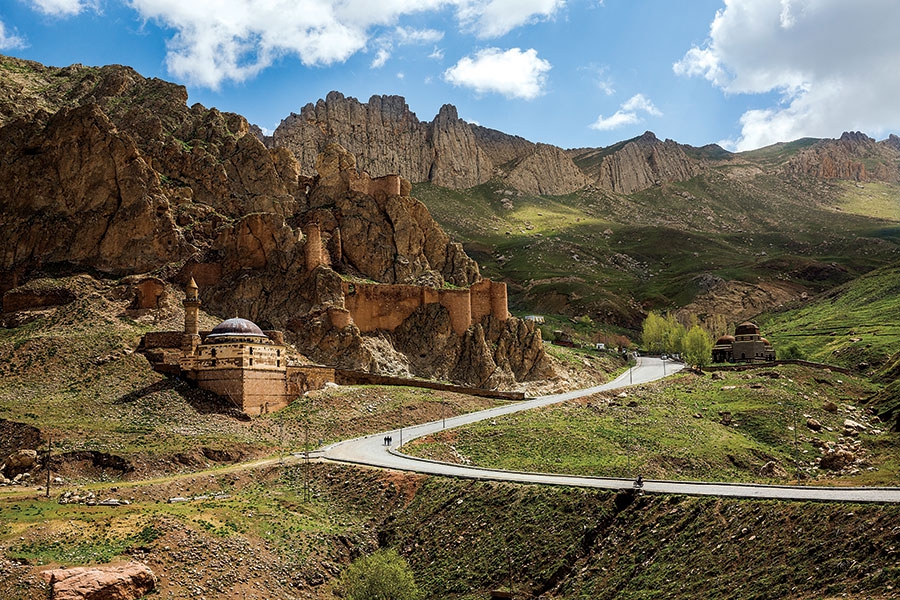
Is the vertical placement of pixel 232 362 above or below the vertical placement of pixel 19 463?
above

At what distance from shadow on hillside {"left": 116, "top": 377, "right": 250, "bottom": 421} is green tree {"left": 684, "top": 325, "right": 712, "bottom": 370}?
57938mm

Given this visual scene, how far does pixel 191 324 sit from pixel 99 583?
35.4 meters

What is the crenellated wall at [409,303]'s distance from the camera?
77.1m

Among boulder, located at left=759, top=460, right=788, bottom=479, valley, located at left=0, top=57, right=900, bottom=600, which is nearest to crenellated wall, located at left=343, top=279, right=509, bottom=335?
valley, located at left=0, top=57, right=900, bottom=600

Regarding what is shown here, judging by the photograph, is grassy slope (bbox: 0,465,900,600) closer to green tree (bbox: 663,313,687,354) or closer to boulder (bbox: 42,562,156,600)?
boulder (bbox: 42,562,156,600)

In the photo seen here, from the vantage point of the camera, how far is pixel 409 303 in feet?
261

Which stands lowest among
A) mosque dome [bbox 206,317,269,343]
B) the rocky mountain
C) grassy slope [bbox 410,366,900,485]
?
grassy slope [bbox 410,366,900,485]

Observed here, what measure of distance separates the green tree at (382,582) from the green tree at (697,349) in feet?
226

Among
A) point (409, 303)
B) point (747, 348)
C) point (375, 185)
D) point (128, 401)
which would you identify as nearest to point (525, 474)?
point (128, 401)

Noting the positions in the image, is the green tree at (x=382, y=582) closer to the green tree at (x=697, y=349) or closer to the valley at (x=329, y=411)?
the valley at (x=329, y=411)

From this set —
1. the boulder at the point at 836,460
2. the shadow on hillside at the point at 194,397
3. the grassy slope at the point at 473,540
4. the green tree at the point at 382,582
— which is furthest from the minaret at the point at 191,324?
the boulder at the point at 836,460

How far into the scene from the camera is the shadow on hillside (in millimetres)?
56500

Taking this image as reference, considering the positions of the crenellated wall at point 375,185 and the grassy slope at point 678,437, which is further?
the crenellated wall at point 375,185

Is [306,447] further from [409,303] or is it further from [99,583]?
[409,303]
